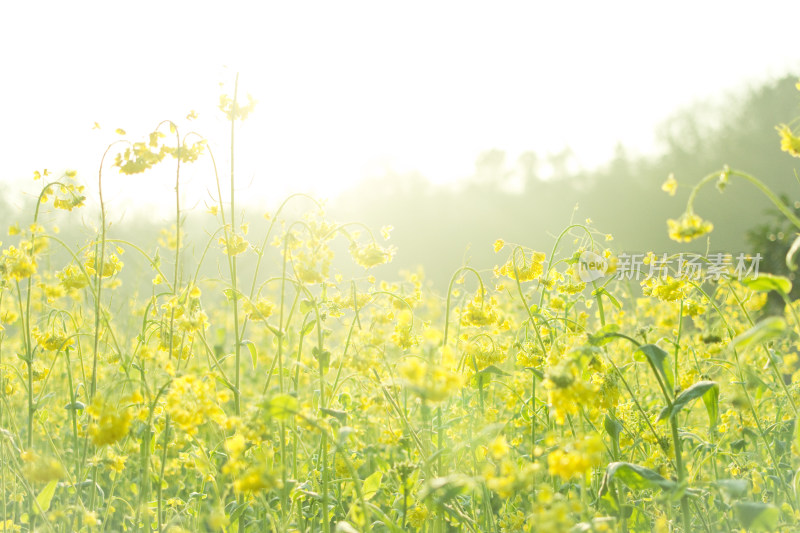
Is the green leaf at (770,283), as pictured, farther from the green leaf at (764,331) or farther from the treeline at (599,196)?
the treeline at (599,196)

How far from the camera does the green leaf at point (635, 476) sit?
1.64 m

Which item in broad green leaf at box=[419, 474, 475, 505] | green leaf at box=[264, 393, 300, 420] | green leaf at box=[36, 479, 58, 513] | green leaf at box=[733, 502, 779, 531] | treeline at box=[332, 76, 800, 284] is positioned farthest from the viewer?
treeline at box=[332, 76, 800, 284]

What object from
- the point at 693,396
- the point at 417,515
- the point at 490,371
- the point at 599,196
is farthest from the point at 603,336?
the point at 599,196

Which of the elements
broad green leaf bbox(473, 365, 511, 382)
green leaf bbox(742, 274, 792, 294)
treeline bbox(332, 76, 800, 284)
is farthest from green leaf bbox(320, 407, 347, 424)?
treeline bbox(332, 76, 800, 284)

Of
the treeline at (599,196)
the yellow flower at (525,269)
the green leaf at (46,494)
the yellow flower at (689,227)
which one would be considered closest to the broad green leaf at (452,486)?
the yellow flower at (689,227)

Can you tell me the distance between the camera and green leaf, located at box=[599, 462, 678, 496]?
5.38 ft

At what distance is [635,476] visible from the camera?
1.82 metres

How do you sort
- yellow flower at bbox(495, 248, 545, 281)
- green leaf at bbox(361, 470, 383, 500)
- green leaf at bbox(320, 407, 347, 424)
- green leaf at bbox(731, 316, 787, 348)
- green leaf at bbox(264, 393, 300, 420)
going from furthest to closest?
yellow flower at bbox(495, 248, 545, 281), green leaf at bbox(361, 470, 383, 500), green leaf at bbox(320, 407, 347, 424), green leaf at bbox(264, 393, 300, 420), green leaf at bbox(731, 316, 787, 348)

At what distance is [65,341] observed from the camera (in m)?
2.71

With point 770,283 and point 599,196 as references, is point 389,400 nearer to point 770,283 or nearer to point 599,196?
point 770,283

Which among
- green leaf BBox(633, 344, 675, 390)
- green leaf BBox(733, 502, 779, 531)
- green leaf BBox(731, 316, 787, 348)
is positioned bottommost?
green leaf BBox(733, 502, 779, 531)

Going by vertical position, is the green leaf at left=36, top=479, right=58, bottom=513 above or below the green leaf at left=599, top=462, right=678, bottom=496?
below

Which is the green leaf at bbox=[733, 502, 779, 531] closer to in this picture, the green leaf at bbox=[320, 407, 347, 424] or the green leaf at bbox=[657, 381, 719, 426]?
the green leaf at bbox=[657, 381, 719, 426]

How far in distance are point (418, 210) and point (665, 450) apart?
56.4ft
